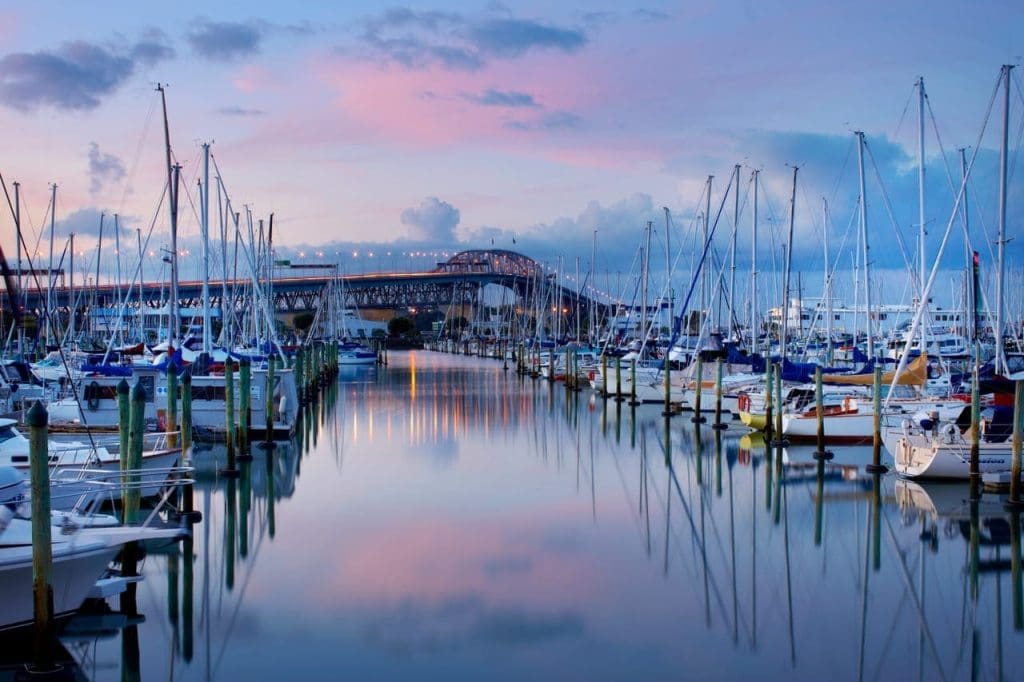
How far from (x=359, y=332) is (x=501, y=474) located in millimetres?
142883

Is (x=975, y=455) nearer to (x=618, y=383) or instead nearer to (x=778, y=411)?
(x=778, y=411)

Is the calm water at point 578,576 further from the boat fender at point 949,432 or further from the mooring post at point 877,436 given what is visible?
the boat fender at point 949,432

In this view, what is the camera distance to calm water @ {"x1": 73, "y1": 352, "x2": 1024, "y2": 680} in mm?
13695

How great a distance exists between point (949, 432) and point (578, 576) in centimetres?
1049

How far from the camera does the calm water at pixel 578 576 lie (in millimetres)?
13695

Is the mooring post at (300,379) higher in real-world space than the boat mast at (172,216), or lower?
lower

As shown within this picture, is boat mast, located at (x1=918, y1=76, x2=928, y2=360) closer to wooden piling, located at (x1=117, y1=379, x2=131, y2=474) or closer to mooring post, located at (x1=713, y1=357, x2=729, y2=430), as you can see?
mooring post, located at (x1=713, y1=357, x2=729, y2=430)

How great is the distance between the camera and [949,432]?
79.6ft

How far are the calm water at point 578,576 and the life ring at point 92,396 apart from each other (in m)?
3.18

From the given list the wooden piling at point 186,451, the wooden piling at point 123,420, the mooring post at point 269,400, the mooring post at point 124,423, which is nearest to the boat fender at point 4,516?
the mooring post at point 124,423

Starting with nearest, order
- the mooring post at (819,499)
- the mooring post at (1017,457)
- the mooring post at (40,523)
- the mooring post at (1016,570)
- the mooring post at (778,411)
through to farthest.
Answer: the mooring post at (40,523) → the mooring post at (1016,570) → the mooring post at (1017,457) → the mooring post at (819,499) → the mooring post at (778,411)

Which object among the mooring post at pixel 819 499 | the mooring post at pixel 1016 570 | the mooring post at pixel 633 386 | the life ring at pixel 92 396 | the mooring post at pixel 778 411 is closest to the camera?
the mooring post at pixel 1016 570

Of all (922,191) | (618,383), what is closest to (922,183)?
(922,191)

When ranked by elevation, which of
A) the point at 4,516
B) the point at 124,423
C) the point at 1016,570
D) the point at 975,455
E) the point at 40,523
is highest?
the point at 124,423
